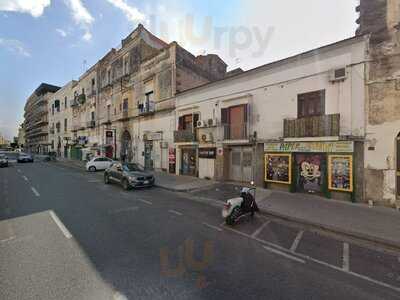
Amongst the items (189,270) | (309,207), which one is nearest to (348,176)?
(309,207)

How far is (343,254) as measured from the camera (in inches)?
187

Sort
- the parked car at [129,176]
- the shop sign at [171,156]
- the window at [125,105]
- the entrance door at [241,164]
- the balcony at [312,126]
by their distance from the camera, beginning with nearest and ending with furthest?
the balcony at [312,126]
the parked car at [129,176]
the entrance door at [241,164]
the shop sign at [171,156]
the window at [125,105]

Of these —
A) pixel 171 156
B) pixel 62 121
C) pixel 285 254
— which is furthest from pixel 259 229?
pixel 62 121

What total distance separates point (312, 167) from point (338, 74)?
4.38 meters

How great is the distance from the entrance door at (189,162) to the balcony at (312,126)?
743 cm

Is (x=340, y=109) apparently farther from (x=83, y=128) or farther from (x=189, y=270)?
(x=83, y=128)

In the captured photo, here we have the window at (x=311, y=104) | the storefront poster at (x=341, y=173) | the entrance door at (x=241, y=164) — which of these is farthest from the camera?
the entrance door at (x=241, y=164)

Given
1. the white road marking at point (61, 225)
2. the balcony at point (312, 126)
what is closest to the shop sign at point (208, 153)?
the balcony at point (312, 126)

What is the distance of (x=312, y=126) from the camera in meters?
10.1

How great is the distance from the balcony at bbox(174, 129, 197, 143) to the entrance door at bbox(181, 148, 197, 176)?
89cm

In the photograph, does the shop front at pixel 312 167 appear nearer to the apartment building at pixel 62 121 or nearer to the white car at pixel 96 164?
the white car at pixel 96 164

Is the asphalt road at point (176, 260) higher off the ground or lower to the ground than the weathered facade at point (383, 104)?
lower

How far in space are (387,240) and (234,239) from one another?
12.6ft

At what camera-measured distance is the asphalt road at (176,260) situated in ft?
10.8
